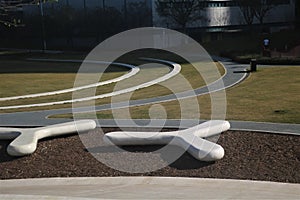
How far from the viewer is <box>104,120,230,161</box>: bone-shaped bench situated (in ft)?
27.9

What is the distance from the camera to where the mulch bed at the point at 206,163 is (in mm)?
8023

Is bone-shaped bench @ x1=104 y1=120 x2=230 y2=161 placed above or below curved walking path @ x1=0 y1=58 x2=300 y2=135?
above

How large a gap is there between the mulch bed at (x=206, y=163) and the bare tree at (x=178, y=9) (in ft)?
136

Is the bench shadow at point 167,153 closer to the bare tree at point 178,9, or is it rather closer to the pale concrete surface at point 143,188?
the pale concrete surface at point 143,188

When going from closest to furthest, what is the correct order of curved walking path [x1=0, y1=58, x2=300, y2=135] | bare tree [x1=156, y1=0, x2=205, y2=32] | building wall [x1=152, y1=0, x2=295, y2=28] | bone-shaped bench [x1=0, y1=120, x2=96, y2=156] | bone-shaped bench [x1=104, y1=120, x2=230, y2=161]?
1. bone-shaped bench [x1=104, y1=120, x2=230, y2=161]
2. bone-shaped bench [x1=0, y1=120, x2=96, y2=156]
3. curved walking path [x1=0, y1=58, x2=300, y2=135]
4. bare tree [x1=156, y1=0, x2=205, y2=32]
5. building wall [x1=152, y1=0, x2=295, y2=28]

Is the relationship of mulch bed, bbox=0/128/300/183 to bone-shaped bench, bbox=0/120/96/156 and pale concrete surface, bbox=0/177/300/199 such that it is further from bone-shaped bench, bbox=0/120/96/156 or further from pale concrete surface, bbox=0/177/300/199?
pale concrete surface, bbox=0/177/300/199

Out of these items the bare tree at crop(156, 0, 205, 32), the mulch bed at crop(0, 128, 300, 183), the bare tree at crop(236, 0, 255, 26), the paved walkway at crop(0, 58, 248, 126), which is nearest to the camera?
the mulch bed at crop(0, 128, 300, 183)

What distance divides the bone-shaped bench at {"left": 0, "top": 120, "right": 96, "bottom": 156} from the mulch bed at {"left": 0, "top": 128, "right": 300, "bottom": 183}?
18cm

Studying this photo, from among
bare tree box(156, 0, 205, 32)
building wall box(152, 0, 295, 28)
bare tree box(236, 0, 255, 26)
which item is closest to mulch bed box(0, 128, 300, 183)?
bare tree box(156, 0, 205, 32)

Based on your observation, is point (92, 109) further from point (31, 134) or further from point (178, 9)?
point (178, 9)

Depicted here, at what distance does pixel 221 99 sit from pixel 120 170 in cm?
841

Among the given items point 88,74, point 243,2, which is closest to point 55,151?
point 88,74

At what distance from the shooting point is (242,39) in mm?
46188

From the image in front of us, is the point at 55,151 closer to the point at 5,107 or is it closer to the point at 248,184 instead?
the point at 248,184
